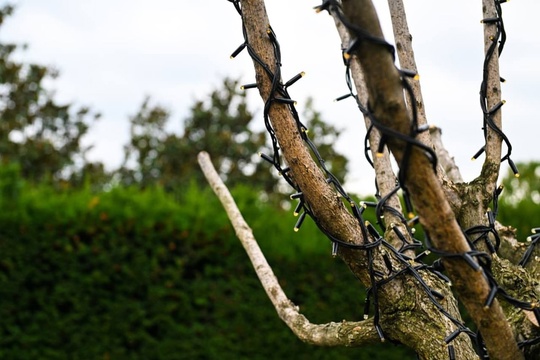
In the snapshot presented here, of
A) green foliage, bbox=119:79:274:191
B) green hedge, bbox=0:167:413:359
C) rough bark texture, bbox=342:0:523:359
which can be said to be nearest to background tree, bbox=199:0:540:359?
rough bark texture, bbox=342:0:523:359

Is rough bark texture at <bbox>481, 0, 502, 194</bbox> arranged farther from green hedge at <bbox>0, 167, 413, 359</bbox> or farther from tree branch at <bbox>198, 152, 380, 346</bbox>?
green hedge at <bbox>0, 167, 413, 359</bbox>

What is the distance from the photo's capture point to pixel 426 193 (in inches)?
43.4

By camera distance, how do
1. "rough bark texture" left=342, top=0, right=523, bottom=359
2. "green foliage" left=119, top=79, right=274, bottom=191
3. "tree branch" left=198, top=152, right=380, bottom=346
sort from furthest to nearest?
1. "green foliage" left=119, top=79, right=274, bottom=191
2. "tree branch" left=198, top=152, right=380, bottom=346
3. "rough bark texture" left=342, top=0, right=523, bottom=359

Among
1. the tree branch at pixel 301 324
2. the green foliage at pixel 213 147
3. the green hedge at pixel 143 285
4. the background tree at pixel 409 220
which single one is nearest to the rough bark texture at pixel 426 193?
the background tree at pixel 409 220

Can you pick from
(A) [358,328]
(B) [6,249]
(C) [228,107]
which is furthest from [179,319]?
(C) [228,107]

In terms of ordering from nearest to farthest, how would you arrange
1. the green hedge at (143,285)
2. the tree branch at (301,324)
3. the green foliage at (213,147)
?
the tree branch at (301,324) → the green hedge at (143,285) → the green foliage at (213,147)

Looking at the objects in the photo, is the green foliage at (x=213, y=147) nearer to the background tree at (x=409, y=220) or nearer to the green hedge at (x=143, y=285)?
the green hedge at (x=143, y=285)

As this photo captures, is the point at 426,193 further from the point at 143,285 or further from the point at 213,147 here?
the point at 213,147

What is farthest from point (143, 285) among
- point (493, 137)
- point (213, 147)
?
point (213, 147)

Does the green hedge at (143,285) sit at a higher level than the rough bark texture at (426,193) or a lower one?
higher

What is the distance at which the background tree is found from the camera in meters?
1.05

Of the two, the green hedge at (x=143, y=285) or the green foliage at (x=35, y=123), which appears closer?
the green hedge at (x=143, y=285)

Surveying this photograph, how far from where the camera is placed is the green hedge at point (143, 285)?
5.32 m

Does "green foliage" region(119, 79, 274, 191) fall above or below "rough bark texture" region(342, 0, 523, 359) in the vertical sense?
above
